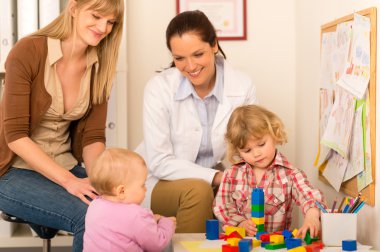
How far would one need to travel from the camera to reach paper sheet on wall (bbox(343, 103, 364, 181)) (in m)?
1.98

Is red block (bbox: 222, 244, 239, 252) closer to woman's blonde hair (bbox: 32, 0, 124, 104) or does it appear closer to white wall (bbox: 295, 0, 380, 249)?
white wall (bbox: 295, 0, 380, 249)

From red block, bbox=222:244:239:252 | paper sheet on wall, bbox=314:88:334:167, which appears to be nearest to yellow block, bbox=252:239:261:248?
red block, bbox=222:244:239:252

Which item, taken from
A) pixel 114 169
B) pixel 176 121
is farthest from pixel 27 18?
pixel 114 169

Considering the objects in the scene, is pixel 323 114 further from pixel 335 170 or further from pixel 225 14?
pixel 225 14

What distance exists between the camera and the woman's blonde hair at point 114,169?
166 centimetres

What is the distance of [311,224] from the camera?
72.4 inches

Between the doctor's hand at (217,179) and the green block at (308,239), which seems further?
the doctor's hand at (217,179)

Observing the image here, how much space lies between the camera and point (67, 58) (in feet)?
7.04

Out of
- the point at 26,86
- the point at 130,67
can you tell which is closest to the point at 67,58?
the point at 26,86

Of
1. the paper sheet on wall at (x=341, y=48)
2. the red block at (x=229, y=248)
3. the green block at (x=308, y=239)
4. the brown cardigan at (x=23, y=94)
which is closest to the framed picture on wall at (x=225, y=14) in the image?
the paper sheet on wall at (x=341, y=48)

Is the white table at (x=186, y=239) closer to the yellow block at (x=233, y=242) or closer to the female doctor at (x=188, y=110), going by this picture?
the yellow block at (x=233, y=242)

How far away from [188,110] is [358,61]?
2.07 feet

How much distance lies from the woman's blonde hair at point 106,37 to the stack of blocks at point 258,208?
2.04 ft

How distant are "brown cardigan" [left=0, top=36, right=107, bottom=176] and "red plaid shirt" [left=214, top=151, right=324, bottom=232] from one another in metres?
0.62
